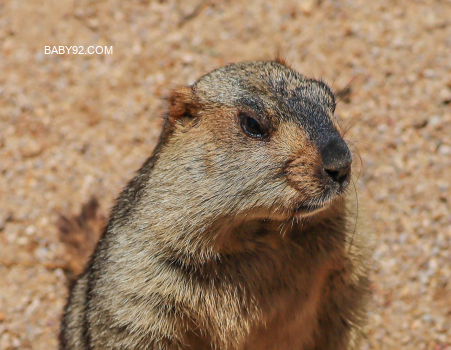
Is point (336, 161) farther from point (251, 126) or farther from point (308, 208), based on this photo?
point (251, 126)

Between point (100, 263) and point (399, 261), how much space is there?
2.41 m

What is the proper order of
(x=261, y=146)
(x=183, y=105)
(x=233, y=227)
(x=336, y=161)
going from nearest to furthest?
(x=336, y=161), (x=261, y=146), (x=233, y=227), (x=183, y=105)

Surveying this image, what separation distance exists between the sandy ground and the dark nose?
1789 millimetres

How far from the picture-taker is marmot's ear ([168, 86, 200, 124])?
329 centimetres

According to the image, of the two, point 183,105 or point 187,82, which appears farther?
point 187,82

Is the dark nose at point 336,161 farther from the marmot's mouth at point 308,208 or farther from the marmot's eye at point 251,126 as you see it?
the marmot's eye at point 251,126

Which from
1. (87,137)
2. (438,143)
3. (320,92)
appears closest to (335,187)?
(320,92)

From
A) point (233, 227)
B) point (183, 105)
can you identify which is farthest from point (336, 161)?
point (183, 105)

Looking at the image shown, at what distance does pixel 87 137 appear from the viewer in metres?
5.46

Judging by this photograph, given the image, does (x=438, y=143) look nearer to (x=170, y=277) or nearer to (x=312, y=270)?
(x=312, y=270)

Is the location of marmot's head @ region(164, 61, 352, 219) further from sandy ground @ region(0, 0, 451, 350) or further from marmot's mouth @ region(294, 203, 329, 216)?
sandy ground @ region(0, 0, 451, 350)

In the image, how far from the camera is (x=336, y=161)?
9.20ft

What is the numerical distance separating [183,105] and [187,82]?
2419 mm

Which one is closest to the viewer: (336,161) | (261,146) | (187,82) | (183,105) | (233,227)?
(336,161)
